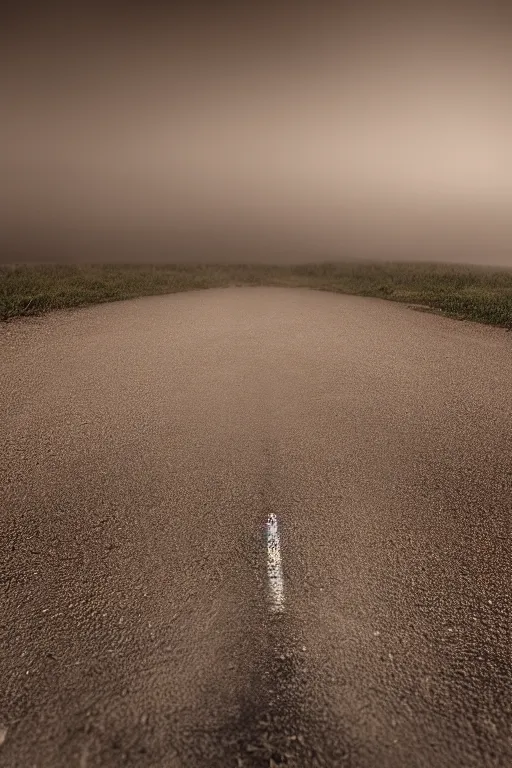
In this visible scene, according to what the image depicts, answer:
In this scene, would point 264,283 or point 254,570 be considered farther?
point 264,283

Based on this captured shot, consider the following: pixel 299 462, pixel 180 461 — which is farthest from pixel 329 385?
pixel 180 461

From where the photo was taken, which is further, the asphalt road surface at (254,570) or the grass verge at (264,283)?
the grass verge at (264,283)

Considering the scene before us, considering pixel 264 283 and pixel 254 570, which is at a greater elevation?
pixel 254 570

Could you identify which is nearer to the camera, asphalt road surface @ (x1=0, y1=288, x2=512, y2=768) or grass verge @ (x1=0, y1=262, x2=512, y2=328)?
asphalt road surface @ (x1=0, y1=288, x2=512, y2=768)

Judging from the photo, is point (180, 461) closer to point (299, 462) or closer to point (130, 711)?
point (299, 462)

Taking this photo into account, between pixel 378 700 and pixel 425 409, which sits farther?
pixel 425 409
